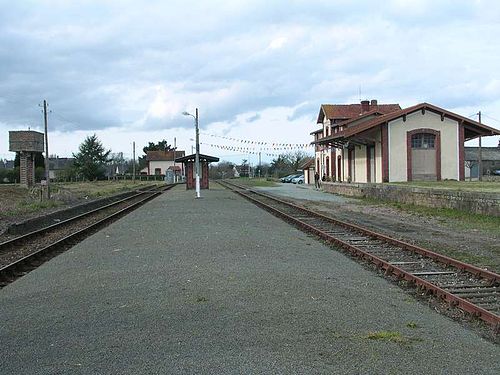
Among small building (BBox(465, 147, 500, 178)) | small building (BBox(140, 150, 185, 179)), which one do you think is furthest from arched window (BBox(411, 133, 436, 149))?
small building (BBox(140, 150, 185, 179))

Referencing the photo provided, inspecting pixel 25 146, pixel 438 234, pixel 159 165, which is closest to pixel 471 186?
pixel 438 234

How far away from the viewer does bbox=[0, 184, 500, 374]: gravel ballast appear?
4.85 m

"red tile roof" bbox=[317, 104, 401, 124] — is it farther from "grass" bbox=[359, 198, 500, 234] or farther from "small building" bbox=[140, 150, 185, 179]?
"small building" bbox=[140, 150, 185, 179]

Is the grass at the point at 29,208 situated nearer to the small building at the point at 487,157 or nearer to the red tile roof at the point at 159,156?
the small building at the point at 487,157

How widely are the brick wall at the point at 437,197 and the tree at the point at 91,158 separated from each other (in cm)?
7395

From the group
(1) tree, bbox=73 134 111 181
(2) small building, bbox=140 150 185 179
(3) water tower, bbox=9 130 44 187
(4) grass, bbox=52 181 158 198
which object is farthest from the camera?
(2) small building, bbox=140 150 185 179

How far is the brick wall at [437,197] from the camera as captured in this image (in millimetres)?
18766

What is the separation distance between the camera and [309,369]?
4656mm

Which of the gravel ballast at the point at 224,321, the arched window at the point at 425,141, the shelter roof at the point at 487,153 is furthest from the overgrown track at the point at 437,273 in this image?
the shelter roof at the point at 487,153

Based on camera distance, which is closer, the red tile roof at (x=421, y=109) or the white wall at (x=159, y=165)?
the red tile roof at (x=421, y=109)

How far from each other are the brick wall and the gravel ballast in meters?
9.79

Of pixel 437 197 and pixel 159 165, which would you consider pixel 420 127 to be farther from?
pixel 159 165

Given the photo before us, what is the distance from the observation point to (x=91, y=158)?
111125mm

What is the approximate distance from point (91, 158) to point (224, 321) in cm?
10948
